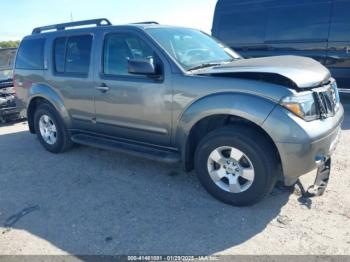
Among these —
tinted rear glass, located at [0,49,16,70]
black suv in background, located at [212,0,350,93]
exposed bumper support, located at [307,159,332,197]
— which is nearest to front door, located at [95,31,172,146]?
exposed bumper support, located at [307,159,332,197]

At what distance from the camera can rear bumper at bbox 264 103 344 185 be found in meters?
2.96

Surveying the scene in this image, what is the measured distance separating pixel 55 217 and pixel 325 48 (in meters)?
6.06

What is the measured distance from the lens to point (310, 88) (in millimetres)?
3135

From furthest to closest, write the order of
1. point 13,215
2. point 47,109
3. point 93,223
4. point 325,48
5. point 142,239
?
point 325,48 → point 47,109 → point 13,215 → point 93,223 → point 142,239

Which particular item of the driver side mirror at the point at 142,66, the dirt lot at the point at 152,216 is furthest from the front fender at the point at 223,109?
the dirt lot at the point at 152,216

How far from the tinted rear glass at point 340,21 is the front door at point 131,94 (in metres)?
4.56

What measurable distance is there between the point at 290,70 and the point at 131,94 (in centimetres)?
184

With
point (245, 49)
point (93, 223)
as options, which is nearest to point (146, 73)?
point (93, 223)

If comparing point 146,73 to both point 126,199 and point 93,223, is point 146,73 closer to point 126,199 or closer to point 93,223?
point 126,199

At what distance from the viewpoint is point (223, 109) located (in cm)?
329

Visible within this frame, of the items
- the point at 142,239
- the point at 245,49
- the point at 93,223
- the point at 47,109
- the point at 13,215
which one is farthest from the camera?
the point at 245,49

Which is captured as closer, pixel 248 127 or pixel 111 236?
→ pixel 111 236

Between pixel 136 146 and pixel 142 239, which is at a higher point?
pixel 136 146

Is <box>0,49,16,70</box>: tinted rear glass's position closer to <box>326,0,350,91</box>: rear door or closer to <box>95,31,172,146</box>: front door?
<box>95,31,172,146</box>: front door
